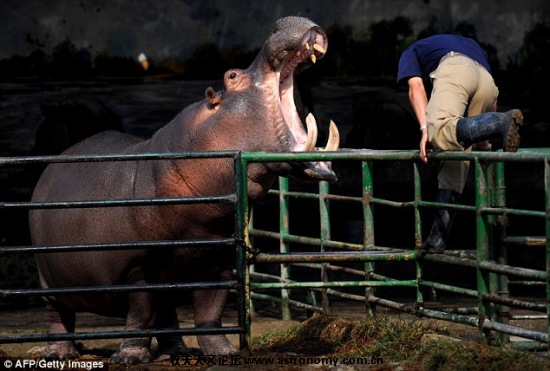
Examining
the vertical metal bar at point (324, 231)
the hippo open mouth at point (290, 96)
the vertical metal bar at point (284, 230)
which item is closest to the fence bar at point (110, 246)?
the hippo open mouth at point (290, 96)

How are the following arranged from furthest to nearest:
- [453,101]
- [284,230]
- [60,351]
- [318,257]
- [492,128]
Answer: [284,230], [60,351], [453,101], [318,257], [492,128]

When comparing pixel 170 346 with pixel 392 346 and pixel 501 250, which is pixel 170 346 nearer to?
pixel 392 346

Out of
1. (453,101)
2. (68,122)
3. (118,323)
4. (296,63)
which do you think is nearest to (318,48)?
(296,63)

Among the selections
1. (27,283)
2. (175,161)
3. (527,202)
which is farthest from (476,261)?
(527,202)

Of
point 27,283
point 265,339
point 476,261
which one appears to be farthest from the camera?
point 27,283

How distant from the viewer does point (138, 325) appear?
6332mm

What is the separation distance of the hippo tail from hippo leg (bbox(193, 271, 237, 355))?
6.84 meters

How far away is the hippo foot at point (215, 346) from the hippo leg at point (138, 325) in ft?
0.91

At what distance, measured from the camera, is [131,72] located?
13.1 m

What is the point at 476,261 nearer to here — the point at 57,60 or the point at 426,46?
the point at 426,46

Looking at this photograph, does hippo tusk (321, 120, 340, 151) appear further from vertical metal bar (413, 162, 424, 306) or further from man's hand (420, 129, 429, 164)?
man's hand (420, 129, 429, 164)

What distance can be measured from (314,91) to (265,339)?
20.7ft

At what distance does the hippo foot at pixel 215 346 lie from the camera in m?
6.38

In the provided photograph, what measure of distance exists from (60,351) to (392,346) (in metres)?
2.33
